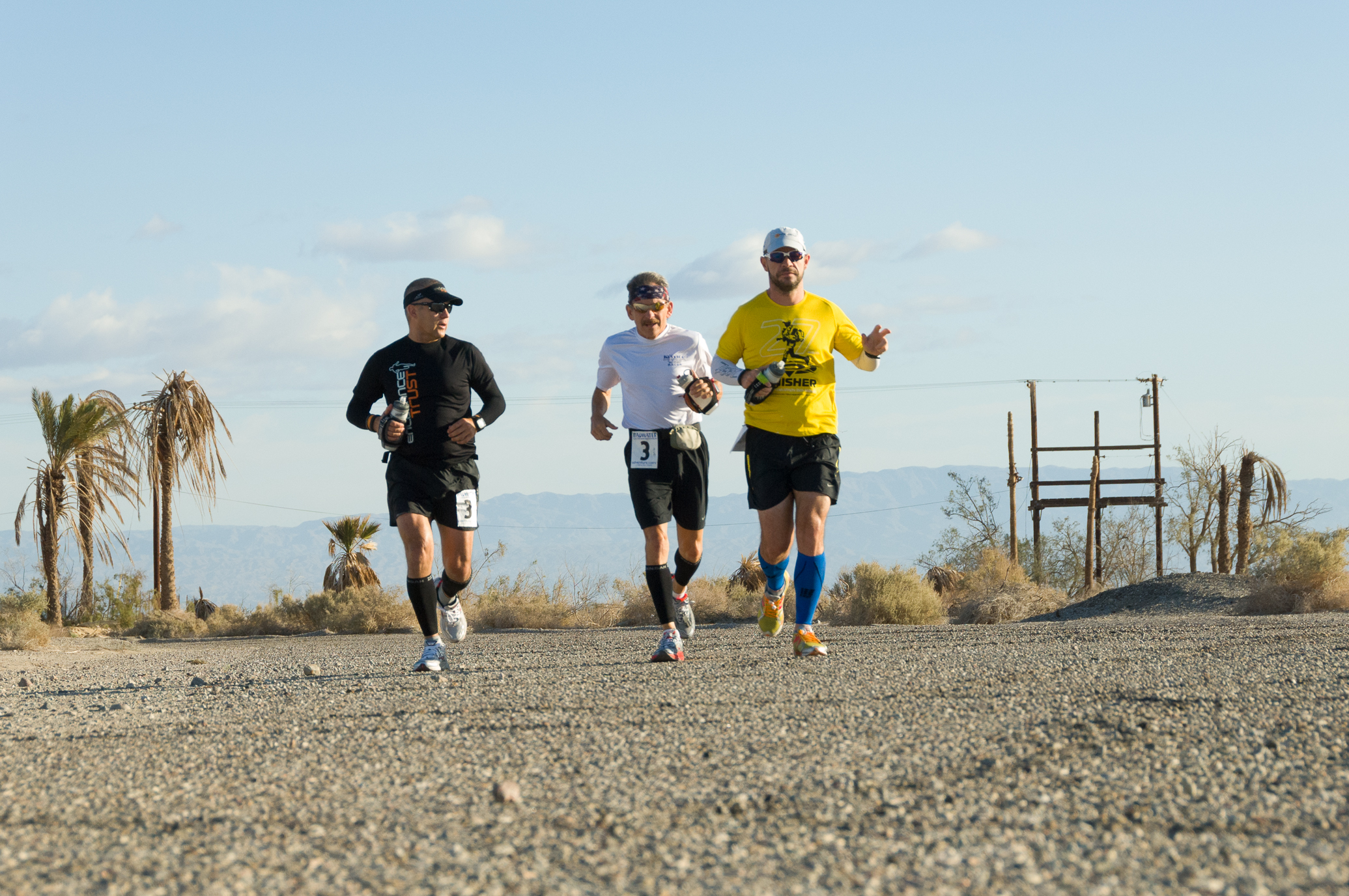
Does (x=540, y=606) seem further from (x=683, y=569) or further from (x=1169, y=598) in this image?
(x=683, y=569)

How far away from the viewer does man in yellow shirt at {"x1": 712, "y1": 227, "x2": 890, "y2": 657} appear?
19.8 ft

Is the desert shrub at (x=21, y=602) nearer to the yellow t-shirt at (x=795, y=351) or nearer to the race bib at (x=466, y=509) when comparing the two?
the race bib at (x=466, y=509)

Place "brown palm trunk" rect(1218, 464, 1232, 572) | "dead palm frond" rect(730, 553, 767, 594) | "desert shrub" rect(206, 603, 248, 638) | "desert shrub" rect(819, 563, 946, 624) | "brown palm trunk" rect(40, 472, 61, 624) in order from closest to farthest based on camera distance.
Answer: "desert shrub" rect(819, 563, 946, 624) < "dead palm frond" rect(730, 553, 767, 594) < "desert shrub" rect(206, 603, 248, 638) < "brown palm trunk" rect(40, 472, 61, 624) < "brown palm trunk" rect(1218, 464, 1232, 572)

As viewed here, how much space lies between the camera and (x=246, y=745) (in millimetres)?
3541

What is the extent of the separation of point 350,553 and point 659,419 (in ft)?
52.7

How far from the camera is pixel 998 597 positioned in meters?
14.4

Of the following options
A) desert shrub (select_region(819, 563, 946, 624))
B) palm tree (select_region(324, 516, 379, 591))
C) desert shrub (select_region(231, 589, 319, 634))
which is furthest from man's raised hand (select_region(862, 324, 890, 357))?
palm tree (select_region(324, 516, 379, 591))

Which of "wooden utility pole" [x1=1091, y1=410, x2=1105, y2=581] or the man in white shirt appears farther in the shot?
"wooden utility pole" [x1=1091, y1=410, x2=1105, y2=581]

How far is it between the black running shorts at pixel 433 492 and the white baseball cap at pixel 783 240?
1.99m

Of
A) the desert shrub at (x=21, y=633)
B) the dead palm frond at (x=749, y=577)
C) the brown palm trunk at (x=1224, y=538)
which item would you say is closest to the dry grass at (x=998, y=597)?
the dead palm frond at (x=749, y=577)

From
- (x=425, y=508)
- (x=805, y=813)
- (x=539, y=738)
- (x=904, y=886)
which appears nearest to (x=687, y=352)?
(x=425, y=508)

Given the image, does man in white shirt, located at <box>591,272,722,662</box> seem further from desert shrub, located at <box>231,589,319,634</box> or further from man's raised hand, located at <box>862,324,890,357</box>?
desert shrub, located at <box>231,589,319,634</box>

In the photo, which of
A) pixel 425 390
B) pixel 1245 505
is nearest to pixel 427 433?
pixel 425 390

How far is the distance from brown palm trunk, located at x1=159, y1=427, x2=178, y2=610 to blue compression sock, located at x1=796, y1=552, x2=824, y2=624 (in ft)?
54.4
